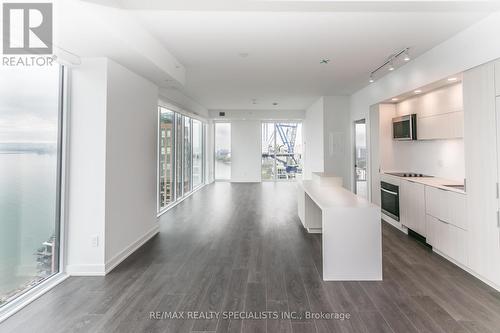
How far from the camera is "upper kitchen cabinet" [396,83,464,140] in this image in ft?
11.6

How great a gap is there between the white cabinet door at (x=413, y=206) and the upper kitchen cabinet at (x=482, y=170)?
0.88 metres

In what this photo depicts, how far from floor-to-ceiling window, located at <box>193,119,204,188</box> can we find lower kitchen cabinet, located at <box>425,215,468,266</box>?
6.86 m

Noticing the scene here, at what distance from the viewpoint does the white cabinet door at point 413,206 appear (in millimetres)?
3734

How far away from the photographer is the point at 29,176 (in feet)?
8.25

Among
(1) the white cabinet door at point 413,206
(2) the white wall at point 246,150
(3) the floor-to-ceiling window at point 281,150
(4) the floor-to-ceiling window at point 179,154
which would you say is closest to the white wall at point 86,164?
(4) the floor-to-ceiling window at point 179,154

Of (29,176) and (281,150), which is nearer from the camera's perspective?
(29,176)

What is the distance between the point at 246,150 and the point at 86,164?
780 cm

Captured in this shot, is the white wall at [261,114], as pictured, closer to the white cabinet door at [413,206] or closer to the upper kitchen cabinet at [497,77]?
the white cabinet door at [413,206]

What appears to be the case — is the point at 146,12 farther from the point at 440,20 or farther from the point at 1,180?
the point at 440,20

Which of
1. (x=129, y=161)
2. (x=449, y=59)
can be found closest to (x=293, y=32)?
(x=449, y=59)

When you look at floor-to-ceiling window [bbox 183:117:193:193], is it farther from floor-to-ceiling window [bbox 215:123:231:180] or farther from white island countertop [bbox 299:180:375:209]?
white island countertop [bbox 299:180:375:209]

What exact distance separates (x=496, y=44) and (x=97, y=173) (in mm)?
4481

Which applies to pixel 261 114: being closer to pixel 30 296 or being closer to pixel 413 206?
pixel 413 206

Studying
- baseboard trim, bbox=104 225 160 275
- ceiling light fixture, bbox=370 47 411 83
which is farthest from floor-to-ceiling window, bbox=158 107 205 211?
ceiling light fixture, bbox=370 47 411 83
